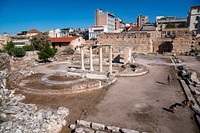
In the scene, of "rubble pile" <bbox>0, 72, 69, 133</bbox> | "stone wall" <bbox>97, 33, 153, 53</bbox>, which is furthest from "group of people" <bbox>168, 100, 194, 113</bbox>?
"stone wall" <bbox>97, 33, 153, 53</bbox>

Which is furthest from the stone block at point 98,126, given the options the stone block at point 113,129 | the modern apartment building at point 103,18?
the modern apartment building at point 103,18

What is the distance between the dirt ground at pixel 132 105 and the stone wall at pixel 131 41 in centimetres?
2187

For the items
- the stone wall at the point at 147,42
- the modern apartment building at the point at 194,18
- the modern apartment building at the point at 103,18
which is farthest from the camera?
the modern apartment building at the point at 103,18

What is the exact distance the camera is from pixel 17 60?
1084 inches

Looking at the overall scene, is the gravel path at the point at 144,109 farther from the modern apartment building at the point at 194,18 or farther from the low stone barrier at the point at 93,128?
the modern apartment building at the point at 194,18

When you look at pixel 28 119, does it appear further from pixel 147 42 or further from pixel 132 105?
pixel 147 42

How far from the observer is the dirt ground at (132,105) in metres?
7.94

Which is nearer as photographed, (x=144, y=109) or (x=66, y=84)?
(x=144, y=109)

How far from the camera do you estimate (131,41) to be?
36781 millimetres

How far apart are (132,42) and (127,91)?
85.5 feet

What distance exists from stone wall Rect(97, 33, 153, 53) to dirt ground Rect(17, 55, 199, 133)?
71.7 feet

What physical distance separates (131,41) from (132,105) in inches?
1131

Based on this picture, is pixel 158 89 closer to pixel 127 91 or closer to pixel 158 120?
pixel 127 91

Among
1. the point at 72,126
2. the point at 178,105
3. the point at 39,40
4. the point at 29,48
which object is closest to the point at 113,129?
the point at 72,126
